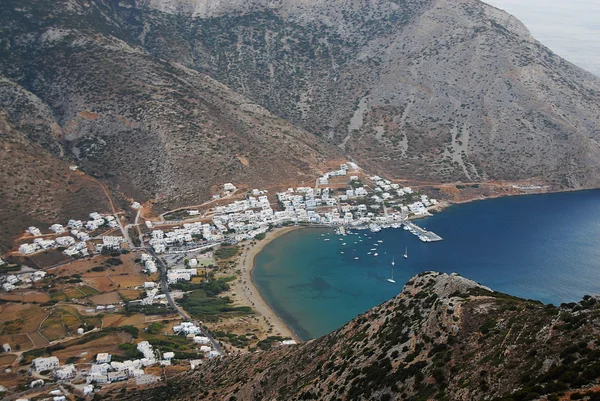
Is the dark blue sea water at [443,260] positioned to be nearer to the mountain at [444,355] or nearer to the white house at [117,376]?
the white house at [117,376]

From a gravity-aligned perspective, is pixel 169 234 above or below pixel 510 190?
below

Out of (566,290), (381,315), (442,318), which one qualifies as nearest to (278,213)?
(566,290)

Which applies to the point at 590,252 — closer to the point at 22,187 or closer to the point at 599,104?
the point at 599,104

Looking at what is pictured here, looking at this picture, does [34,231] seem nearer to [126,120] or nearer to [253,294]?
[126,120]

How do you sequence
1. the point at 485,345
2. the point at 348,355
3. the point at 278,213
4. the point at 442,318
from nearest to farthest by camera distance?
the point at 485,345 < the point at 442,318 < the point at 348,355 < the point at 278,213

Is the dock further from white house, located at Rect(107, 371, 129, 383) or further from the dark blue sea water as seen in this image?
white house, located at Rect(107, 371, 129, 383)

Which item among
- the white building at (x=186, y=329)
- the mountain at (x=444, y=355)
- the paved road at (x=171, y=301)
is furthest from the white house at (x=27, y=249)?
→ the mountain at (x=444, y=355)
